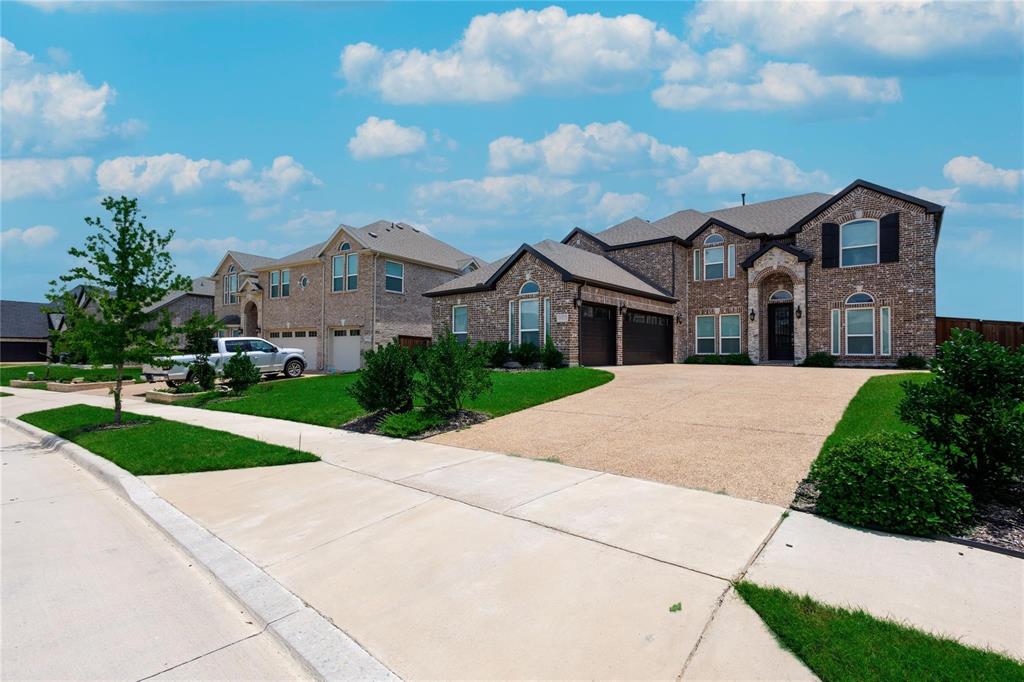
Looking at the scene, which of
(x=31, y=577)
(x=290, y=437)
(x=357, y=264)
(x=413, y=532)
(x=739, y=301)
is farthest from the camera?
(x=357, y=264)

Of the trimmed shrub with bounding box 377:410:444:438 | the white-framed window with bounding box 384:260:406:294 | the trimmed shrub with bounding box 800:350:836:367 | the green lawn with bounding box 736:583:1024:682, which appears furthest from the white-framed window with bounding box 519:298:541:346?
the green lawn with bounding box 736:583:1024:682

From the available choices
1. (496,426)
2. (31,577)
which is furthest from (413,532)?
(496,426)

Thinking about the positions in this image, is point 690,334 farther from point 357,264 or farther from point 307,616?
point 307,616

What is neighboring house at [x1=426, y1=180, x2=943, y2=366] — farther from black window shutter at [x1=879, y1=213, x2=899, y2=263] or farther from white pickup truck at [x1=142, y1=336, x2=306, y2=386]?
white pickup truck at [x1=142, y1=336, x2=306, y2=386]

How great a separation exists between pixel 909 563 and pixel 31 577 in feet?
22.8

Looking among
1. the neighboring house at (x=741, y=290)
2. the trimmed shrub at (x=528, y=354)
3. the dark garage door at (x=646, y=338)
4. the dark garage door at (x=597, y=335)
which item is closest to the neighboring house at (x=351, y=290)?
the neighboring house at (x=741, y=290)

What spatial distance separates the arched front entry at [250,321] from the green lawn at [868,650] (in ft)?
116

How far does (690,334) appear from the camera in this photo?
26.1 meters

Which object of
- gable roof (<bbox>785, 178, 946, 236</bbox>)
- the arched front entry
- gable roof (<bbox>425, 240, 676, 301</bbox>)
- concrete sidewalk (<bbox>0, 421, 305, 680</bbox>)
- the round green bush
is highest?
gable roof (<bbox>785, 178, 946, 236</bbox>)

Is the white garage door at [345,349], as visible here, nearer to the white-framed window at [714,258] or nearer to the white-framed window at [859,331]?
the white-framed window at [714,258]

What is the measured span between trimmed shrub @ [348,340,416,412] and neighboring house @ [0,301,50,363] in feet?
187

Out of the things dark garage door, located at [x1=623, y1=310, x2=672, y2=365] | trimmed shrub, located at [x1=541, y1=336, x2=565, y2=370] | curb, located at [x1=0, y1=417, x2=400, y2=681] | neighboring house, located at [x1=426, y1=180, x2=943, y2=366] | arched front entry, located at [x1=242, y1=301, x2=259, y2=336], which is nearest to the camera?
curb, located at [x1=0, y1=417, x2=400, y2=681]

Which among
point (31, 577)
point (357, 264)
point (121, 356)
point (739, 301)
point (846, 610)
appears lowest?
point (31, 577)

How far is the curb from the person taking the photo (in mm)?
2914
